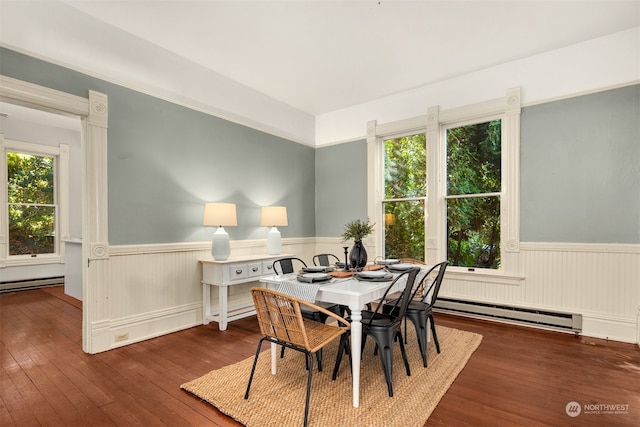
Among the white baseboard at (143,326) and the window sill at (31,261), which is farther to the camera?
the window sill at (31,261)

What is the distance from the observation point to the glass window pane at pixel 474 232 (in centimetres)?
405

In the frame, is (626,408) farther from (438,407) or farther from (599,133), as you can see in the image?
(599,133)

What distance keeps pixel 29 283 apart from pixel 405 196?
6854mm

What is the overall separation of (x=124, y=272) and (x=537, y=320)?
15.0 ft

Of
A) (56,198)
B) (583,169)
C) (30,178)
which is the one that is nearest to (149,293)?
(56,198)

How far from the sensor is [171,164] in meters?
3.71

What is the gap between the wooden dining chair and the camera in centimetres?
192

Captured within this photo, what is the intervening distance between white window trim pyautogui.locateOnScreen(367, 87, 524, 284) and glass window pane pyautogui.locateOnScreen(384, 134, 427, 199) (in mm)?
100

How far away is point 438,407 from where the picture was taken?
2.12 metres

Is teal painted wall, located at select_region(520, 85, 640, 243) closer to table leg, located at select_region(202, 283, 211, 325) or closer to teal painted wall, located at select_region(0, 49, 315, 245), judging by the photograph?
teal painted wall, located at select_region(0, 49, 315, 245)

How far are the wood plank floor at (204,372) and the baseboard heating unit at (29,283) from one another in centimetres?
258

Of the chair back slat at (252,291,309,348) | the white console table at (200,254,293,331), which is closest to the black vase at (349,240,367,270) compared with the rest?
the chair back slat at (252,291,309,348)

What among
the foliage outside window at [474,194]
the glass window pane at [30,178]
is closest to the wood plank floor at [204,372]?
the foliage outside window at [474,194]

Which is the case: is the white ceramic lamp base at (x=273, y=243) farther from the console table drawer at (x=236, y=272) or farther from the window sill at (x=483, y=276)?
the window sill at (x=483, y=276)
